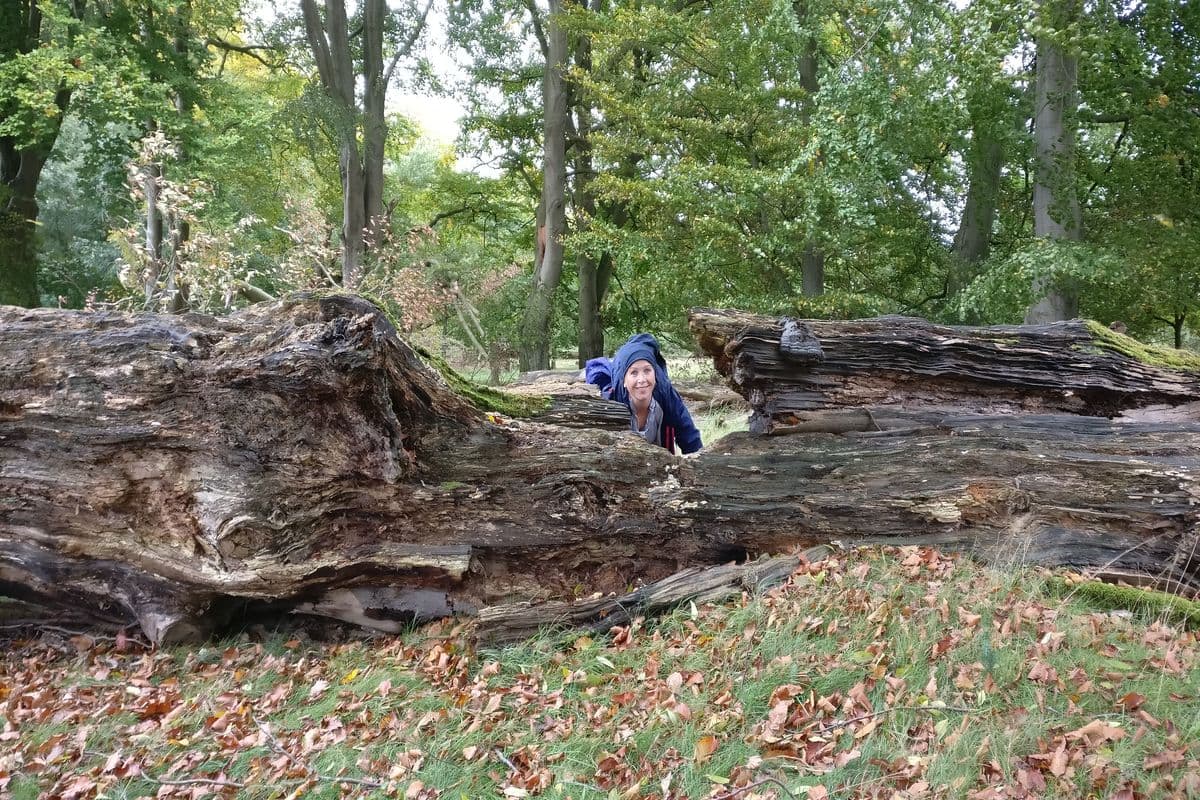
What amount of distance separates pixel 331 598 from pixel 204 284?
9787 mm

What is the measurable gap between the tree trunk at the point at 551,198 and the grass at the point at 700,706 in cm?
1407

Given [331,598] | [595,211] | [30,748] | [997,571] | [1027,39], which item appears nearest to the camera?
[30,748]

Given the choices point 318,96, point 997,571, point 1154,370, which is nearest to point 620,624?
point 997,571

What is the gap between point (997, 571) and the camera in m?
4.52

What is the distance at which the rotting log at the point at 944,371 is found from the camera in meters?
5.74

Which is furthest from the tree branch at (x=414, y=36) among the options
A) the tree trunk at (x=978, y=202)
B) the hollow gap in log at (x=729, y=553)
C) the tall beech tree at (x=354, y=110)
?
the hollow gap in log at (x=729, y=553)

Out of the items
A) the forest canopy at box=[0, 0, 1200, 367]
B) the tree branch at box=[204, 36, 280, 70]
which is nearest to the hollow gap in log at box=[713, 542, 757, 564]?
the forest canopy at box=[0, 0, 1200, 367]

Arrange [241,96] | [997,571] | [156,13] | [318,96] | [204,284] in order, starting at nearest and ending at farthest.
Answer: [997,571] < [204,284] < [318,96] < [156,13] < [241,96]

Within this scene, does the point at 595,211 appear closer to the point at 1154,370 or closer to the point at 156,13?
the point at 156,13

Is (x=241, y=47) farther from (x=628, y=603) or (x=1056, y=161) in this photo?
(x=628, y=603)

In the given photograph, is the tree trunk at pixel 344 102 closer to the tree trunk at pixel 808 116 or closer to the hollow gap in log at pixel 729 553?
the tree trunk at pixel 808 116

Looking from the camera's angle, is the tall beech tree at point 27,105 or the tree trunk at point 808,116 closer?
the tree trunk at point 808,116

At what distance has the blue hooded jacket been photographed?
5.94 meters

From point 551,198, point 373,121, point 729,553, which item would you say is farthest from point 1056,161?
point 373,121
